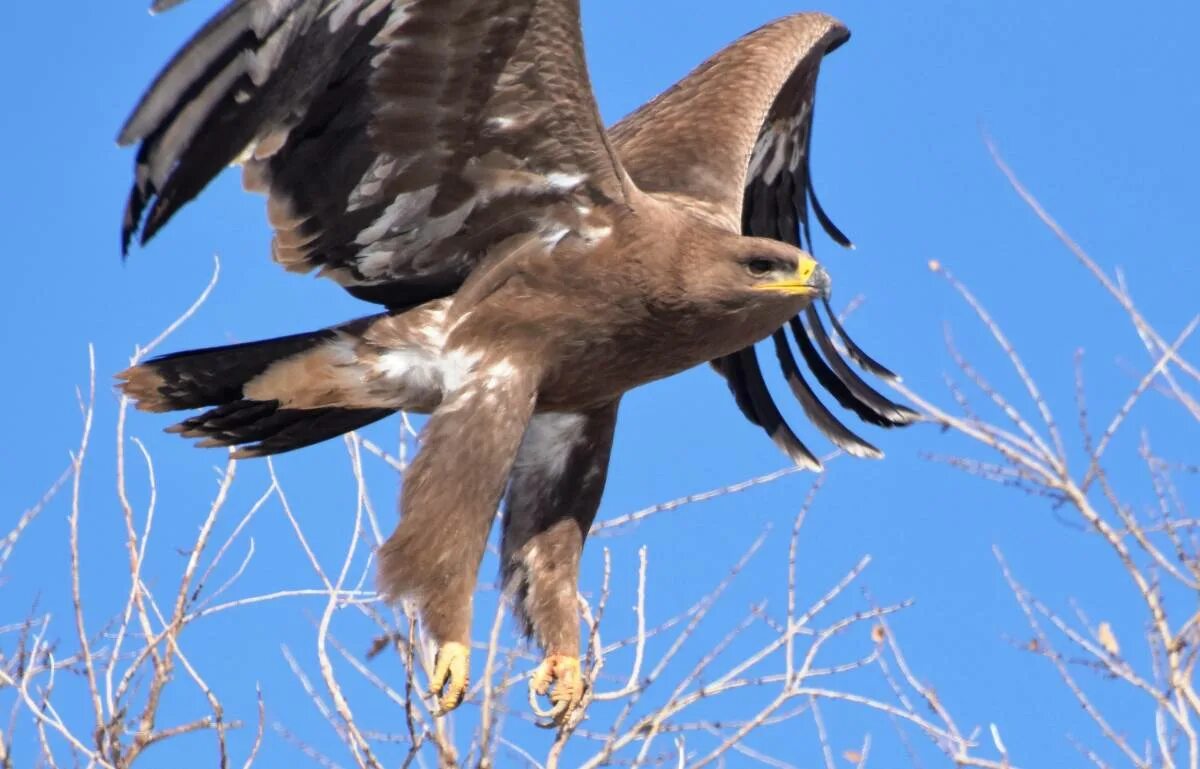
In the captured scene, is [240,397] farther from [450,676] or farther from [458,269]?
[450,676]

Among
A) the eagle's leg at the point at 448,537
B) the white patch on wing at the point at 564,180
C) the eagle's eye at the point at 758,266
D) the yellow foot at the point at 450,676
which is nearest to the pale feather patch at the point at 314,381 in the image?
the eagle's leg at the point at 448,537

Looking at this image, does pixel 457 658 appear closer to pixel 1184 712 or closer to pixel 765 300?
pixel 765 300

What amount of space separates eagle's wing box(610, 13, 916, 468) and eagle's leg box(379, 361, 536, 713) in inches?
54.0

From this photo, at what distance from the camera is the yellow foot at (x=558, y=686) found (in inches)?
273

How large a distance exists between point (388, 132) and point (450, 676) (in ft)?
5.73

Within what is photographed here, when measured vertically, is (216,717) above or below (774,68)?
below

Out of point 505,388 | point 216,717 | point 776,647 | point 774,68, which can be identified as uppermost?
point 774,68

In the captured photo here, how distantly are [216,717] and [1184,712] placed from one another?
303 centimetres

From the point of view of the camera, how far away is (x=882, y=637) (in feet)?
24.6

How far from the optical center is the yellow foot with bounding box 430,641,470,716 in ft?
21.3

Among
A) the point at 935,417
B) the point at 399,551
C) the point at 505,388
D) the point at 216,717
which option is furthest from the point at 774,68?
the point at 216,717

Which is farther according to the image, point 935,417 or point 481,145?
point 935,417

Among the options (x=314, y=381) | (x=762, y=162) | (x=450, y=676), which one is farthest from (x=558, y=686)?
(x=762, y=162)

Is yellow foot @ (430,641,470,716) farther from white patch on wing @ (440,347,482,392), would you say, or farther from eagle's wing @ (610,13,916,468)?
Result: eagle's wing @ (610,13,916,468)
